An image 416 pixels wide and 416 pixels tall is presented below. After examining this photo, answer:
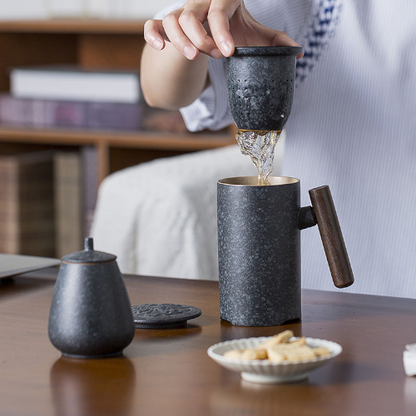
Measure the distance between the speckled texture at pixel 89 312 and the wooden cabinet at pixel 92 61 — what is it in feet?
6.02

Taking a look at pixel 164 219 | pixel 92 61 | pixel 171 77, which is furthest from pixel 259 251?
pixel 92 61

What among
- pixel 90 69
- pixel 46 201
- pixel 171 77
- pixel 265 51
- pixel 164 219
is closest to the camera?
pixel 265 51

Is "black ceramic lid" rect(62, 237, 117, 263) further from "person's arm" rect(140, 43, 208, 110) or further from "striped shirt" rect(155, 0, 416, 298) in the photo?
"striped shirt" rect(155, 0, 416, 298)

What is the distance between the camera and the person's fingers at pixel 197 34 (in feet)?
2.63

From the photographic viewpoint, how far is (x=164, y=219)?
1.64 meters

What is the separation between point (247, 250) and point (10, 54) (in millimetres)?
2343

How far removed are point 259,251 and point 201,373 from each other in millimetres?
170

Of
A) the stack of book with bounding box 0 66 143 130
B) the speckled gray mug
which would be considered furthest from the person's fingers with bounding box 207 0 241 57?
the stack of book with bounding box 0 66 143 130

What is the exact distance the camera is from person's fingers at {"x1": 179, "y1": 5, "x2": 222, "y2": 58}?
802 mm

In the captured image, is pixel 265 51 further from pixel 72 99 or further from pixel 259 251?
pixel 72 99

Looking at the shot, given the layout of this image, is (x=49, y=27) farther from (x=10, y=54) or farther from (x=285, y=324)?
(x=285, y=324)

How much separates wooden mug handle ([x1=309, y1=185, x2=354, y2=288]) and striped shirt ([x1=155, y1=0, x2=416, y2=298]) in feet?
1.56

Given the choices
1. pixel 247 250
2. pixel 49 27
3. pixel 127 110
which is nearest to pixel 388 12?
pixel 247 250

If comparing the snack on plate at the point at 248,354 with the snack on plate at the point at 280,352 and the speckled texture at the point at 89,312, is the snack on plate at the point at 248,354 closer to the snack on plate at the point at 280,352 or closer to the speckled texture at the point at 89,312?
the snack on plate at the point at 280,352
